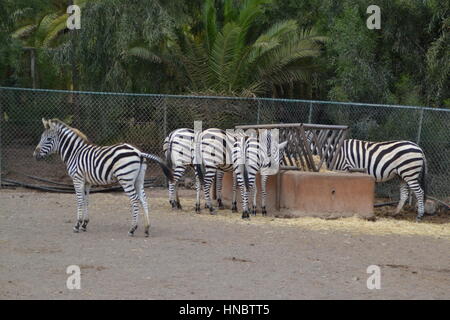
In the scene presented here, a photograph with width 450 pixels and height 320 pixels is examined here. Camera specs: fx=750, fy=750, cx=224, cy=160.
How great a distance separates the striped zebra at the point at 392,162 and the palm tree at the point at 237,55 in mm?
5116

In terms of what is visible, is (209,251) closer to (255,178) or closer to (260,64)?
(255,178)

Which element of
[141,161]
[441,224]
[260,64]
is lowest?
[441,224]

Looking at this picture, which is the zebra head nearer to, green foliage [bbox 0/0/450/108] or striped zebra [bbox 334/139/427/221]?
striped zebra [bbox 334/139/427/221]

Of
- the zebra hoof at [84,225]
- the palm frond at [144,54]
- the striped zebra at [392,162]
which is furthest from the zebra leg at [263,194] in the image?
the palm frond at [144,54]

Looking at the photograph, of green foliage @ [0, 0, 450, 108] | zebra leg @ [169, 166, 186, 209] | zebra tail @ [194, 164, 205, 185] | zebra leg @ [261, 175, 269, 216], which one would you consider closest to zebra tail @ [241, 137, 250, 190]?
zebra leg @ [261, 175, 269, 216]

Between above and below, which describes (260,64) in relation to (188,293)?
above

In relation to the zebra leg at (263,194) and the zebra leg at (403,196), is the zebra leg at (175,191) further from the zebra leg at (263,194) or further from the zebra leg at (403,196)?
the zebra leg at (403,196)

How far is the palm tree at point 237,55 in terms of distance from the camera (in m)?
20.1

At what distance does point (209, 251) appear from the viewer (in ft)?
33.3

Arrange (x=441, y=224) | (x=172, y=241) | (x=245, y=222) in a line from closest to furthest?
(x=172, y=241), (x=245, y=222), (x=441, y=224)

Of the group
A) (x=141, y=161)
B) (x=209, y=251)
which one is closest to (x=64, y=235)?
(x=141, y=161)

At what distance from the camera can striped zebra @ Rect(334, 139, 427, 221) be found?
14.3 meters
